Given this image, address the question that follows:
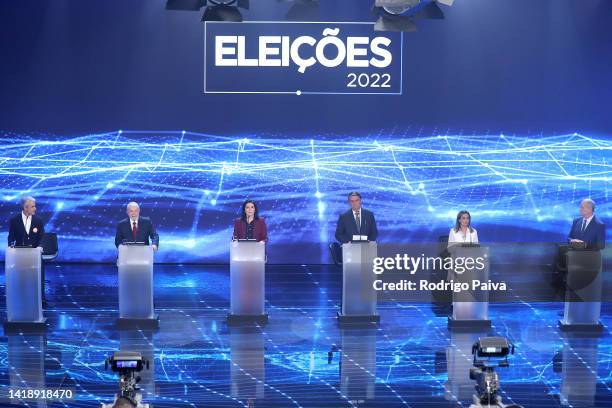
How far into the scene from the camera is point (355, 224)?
8711mm

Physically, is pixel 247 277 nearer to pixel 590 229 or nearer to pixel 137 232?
pixel 137 232

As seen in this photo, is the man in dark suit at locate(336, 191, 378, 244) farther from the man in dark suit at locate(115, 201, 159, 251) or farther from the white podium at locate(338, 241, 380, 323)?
the man in dark suit at locate(115, 201, 159, 251)

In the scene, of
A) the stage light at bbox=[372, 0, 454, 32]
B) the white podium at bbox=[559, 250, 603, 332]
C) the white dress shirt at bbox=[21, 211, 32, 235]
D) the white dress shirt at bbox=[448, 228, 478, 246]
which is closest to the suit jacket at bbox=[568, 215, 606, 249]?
the white podium at bbox=[559, 250, 603, 332]

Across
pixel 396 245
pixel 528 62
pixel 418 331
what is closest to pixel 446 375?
pixel 418 331

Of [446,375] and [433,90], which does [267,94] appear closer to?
[433,90]

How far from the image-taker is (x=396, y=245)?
11562mm

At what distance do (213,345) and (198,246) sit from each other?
14.2 feet

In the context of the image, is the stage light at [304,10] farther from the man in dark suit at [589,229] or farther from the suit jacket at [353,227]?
the man in dark suit at [589,229]

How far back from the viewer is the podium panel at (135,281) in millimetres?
7840

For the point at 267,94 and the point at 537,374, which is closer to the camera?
the point at 537,374

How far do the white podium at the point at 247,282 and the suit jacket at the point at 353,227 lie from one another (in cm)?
91

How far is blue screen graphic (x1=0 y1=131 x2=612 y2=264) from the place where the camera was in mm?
11398

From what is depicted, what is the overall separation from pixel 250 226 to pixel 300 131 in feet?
10.2

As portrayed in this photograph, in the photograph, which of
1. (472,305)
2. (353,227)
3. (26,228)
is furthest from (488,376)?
(26,228)
